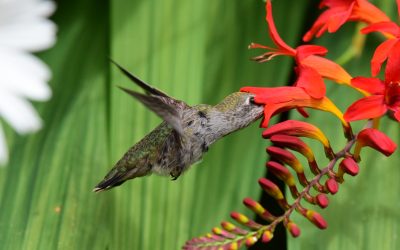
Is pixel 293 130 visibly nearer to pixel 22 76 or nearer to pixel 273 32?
pixel 273 32

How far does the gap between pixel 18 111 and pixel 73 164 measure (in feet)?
1.53

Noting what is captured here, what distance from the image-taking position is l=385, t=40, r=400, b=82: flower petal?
2.93 feet

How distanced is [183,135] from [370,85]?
261 millimetres

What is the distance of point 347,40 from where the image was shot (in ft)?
4.56

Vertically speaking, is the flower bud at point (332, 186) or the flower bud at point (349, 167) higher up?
the flower bud at point (349, 167)

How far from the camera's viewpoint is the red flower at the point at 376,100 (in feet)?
2.91

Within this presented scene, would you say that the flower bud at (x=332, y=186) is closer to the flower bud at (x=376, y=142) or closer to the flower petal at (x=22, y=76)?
the flower bud at (x=376, y=142)

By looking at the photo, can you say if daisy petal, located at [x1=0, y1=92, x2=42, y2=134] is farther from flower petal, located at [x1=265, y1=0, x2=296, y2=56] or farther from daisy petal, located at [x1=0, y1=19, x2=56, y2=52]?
flower petal, located at [x1=265, y1=0, x2=296, y2=56]

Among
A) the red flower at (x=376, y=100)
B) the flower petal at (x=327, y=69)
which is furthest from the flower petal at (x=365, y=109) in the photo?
the flower petal at (x=327, y=69)

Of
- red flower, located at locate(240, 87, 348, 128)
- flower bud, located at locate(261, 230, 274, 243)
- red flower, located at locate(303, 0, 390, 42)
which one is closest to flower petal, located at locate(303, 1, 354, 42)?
red flower, located at locate(303, 0, 390, 42)

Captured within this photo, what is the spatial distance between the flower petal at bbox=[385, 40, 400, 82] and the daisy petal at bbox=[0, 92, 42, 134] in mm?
460

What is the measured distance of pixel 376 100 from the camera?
2.95 ft

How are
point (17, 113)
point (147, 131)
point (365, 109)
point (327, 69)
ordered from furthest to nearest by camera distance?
1. point (147, 131)
2. point (327, 69)
3. point (365, 109)
4. point (17, 113)

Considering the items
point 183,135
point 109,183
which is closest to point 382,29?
point 183,135
